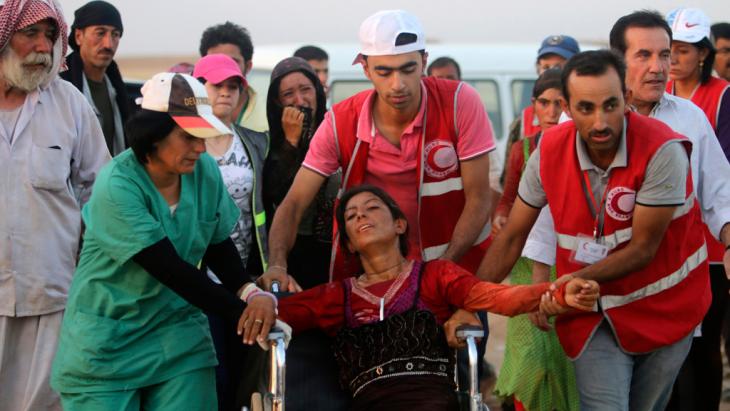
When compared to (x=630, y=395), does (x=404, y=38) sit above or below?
above

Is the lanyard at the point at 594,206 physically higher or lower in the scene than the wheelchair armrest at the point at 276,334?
higher

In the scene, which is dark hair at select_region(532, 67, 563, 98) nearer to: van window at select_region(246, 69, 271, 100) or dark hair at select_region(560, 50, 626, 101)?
dark hair at select_region(560, 50, 626, 101)

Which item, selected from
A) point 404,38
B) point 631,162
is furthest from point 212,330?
point 631,162

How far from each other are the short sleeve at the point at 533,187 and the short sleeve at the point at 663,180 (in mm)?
473

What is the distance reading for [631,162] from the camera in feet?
16.5

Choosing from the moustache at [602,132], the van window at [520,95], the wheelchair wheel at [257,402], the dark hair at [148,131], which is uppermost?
the dark hair at [148,131]

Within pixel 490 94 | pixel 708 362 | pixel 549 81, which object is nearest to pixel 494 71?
pixel 490 94

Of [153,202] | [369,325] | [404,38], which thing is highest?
[404,38]

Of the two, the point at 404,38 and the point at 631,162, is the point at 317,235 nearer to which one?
the point at 404,38

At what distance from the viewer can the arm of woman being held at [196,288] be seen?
466 cm

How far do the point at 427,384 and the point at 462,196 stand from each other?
105 cm

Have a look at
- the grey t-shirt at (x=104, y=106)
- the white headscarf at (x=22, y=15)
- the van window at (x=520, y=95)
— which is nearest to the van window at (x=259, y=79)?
the van window at (x=520, y=95)

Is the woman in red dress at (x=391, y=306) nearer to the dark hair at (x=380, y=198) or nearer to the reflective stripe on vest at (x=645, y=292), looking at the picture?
the dark hair at (x=380, y=198)

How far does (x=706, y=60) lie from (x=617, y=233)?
2.18 metres
